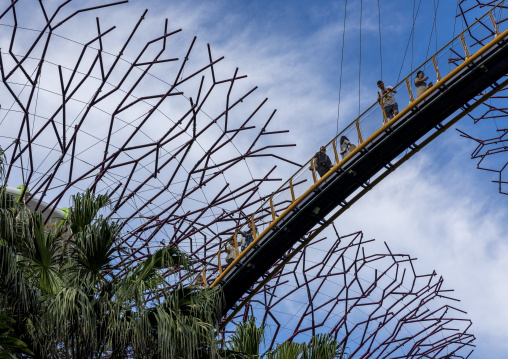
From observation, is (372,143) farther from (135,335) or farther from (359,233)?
→ (359,233)

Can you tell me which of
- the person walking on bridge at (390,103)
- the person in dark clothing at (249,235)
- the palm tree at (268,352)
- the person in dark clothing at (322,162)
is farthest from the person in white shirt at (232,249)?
the palm tree at (268,352)

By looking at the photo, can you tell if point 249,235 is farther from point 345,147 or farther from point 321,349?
point 321,349

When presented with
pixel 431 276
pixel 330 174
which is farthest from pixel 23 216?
pixel 431 276

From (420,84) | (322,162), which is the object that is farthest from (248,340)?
(420,84)

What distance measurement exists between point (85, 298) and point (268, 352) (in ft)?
10.3

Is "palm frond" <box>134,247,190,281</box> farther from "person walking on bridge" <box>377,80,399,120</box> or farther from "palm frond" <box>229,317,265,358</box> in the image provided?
"person walking on bridge" <box>377,80,399,120</box>

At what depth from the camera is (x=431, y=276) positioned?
3328 centimetres

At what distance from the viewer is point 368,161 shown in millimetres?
19547

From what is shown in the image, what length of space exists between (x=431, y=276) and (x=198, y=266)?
462 inches

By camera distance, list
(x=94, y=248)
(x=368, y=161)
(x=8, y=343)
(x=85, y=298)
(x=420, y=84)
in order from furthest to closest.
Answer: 1. (x=368, y=161)
2. (x=420, y=84)
3. (x=94, y=248)
4. (x=85, y=298)
5. (x=8, y=343)

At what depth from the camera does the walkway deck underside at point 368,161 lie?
18.6m

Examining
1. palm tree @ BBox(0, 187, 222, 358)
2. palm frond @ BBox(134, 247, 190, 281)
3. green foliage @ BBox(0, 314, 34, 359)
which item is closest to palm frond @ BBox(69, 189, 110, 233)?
palm tree @ BBox(0, 187, 222, 358)

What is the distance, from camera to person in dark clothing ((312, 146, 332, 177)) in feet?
65.0

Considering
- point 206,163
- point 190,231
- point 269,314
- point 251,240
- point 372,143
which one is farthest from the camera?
point 269,314
